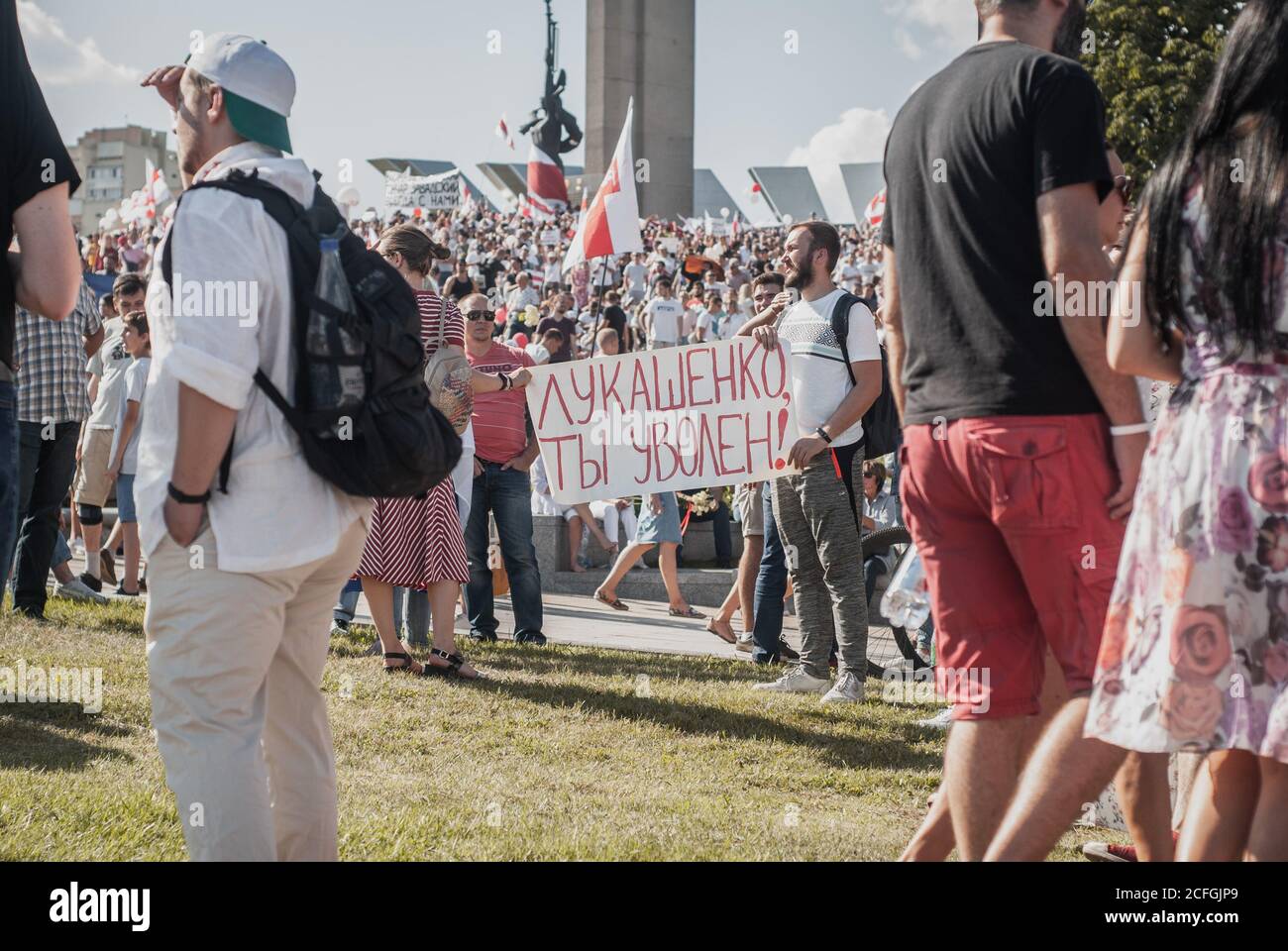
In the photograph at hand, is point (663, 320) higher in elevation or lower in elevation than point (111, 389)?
higher

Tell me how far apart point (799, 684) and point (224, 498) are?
4.52m

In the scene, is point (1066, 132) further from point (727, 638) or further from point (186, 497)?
point (727, 638)

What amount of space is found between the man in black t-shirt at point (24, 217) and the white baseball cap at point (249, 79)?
0.38 metres

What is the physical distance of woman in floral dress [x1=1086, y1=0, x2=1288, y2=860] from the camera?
8.79 feet

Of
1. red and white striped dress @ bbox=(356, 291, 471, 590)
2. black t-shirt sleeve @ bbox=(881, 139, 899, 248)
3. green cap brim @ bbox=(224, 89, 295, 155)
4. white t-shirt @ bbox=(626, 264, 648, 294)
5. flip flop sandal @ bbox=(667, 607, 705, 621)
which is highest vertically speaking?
white t-shirt @ bbox=(626, 264, 648, 294)

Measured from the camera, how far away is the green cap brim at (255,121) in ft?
10.1

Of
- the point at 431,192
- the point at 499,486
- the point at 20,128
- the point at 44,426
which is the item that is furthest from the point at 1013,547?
the point at 431,192

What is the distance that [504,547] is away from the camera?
832 centimetres

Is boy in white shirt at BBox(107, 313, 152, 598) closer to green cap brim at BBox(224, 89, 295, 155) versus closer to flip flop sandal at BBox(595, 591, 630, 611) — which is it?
flip flop sandal at BBox(595, 591, 630, 611)

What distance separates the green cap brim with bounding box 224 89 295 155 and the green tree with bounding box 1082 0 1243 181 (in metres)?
35.5

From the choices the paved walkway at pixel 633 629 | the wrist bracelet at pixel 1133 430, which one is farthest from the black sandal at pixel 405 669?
the wrist bracelet at pixel 1133 430

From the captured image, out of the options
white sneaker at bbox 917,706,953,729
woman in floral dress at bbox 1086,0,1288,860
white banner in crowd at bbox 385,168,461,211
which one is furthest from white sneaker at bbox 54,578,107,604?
white banner in crowd at bbox 385,168,461,211

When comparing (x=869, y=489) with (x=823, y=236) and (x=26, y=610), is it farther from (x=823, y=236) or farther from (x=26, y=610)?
(x=26, y=610)

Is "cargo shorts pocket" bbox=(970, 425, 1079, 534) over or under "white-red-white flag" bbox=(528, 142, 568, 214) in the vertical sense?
under
